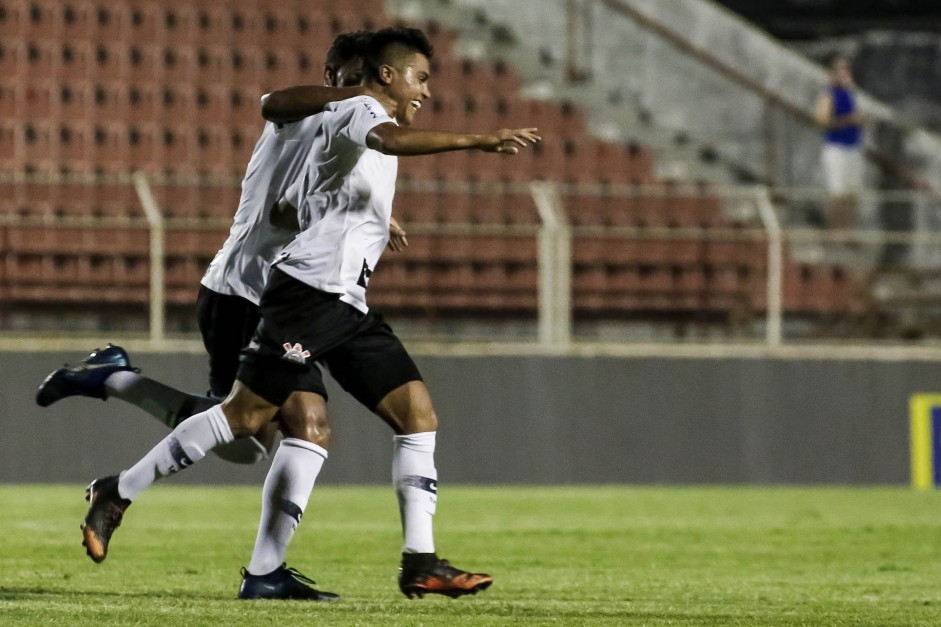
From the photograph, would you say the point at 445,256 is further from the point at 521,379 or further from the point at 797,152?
the point at 797,152

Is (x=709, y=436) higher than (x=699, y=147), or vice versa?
(x=699, y=147)

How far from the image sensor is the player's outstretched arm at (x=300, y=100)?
5.37m

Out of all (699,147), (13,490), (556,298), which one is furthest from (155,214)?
(699,147)

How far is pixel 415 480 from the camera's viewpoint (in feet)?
18.0

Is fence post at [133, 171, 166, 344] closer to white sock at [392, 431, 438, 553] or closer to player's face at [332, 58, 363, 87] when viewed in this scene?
player's face at [332, 58, 363, 87]

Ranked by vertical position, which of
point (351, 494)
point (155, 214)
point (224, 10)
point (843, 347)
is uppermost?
point (224, 10)

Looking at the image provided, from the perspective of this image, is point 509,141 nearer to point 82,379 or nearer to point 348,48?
point 348,48

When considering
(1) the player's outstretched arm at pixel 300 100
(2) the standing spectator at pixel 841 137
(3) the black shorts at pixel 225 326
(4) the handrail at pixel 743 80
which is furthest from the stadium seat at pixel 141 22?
(1) the player's outstretched arm at pixel 300 100

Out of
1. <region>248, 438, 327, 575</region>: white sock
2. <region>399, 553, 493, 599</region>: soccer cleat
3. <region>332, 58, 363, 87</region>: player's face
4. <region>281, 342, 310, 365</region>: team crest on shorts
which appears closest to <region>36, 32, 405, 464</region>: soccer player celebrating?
<region>332, 58, 363, 87</region>: player's face

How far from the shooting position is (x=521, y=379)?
1248 cm

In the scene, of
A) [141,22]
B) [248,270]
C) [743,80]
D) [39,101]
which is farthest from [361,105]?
[743,80]

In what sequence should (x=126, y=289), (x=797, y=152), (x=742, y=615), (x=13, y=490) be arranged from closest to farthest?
(x=742, y=615)
(x=13, y=490)
(x=126, y=289)
(x=797, y=152)

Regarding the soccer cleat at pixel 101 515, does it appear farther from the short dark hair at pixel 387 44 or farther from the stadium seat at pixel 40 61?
the stadium seat at pixel 40 61

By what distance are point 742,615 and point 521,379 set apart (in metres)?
7.22
